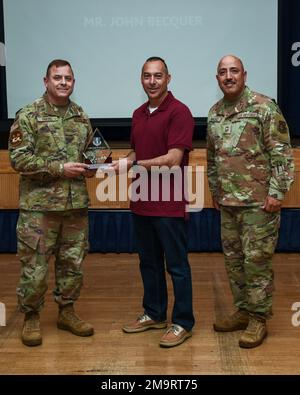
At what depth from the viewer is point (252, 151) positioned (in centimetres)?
301

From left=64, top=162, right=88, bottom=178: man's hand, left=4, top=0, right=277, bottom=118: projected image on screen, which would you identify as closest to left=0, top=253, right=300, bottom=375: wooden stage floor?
left=64, top=162, right=88, bottom=178: man's hand

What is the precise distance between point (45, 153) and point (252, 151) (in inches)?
39.7

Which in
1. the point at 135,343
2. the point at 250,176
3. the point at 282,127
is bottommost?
the point at 135,343

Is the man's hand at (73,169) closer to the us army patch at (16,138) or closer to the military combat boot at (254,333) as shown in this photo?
the us army patch at (16,138)

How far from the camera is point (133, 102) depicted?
546cm

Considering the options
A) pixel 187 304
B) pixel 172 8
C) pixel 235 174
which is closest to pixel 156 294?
pixel 187 304

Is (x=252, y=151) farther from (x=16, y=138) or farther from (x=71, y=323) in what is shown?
(x=71, y=323)

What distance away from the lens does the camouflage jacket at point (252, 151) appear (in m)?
2.96

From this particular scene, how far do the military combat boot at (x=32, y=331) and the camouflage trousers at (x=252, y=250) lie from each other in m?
1.02

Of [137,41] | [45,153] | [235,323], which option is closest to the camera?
[45,153]

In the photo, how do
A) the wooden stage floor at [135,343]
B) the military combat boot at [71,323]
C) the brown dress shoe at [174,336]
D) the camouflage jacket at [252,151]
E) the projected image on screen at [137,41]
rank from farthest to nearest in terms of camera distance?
the projected image on screen at [137,41] < the military combat boot at [71,323] < the brown dress shoe at [174,336] < the camouflage jacket at [252,151] < the wooden stage floor at [135,343]

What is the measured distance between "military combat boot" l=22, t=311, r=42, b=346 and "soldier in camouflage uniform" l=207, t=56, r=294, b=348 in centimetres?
101

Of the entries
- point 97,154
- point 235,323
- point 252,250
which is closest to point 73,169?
point 97,154

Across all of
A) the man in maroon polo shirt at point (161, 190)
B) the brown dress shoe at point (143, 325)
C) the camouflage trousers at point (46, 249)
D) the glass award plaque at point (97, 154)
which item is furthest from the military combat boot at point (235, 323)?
the glass award plaque at point (97, 154)
